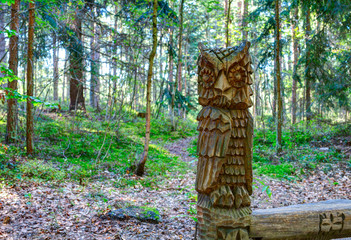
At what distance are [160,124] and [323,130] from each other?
330 inches

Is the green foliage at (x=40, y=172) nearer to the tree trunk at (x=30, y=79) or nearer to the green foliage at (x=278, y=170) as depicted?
the tree trunk at (x=30, y=79)

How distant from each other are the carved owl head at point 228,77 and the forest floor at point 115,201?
2090 millimetres

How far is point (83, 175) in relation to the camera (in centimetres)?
679

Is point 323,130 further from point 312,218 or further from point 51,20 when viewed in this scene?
point 51,20

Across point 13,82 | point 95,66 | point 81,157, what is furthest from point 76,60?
point 81,157

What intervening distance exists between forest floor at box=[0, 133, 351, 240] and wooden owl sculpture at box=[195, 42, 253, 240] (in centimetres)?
166

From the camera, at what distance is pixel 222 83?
103 inches

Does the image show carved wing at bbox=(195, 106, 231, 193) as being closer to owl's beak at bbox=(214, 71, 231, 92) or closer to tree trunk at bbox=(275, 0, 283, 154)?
owl's beak at bbox=(214, 71, 231, 92)

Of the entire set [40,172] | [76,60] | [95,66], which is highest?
[95,66]

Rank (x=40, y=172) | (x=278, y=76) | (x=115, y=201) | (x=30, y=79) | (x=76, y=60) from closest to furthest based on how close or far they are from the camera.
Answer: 1. (x=115, y=201)
2. (x=40, y=172)
3. (x=30, y=79)
4. (x=76, y=60)
5. (x=278, y=76)

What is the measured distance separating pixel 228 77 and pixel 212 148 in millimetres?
736

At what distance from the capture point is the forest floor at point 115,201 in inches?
171

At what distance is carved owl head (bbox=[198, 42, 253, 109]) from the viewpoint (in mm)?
2607

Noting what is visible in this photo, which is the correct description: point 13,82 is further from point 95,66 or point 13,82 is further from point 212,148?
point 212,148
